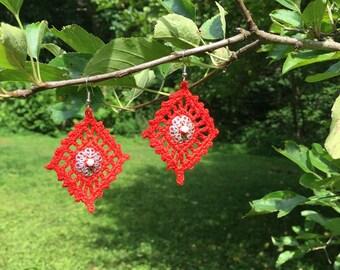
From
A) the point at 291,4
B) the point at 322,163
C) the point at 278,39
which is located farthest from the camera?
the point at 322,163

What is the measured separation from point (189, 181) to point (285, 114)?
381 cm

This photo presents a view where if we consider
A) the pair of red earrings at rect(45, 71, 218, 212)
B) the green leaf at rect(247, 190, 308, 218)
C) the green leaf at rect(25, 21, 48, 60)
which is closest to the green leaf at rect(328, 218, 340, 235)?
the green leaf at rect(247, 190, 308, 218)

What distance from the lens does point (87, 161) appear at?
988 mm

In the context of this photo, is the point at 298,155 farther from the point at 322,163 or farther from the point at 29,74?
the point at 29,74

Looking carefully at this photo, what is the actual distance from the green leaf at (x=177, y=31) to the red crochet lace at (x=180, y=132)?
13cm

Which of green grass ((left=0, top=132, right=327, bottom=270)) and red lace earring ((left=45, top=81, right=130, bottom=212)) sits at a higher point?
red lace earring ((left=45, top=81, right=130, bottom=212))

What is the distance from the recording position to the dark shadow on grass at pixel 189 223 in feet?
13.1

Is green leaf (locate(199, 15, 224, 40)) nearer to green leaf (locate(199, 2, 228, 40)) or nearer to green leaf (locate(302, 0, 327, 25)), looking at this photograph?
green leaf (locate(199, 2, 228, 40))

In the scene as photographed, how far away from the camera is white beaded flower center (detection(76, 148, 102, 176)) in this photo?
99 centimetres

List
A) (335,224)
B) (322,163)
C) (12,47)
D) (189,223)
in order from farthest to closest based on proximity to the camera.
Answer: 1. (189,223)
2. (322,163)
3. (335,224)
4. (12,47)

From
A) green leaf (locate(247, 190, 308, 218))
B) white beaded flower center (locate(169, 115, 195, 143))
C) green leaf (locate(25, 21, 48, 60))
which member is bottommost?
green leaf (locate(247, 190, 308, 218))

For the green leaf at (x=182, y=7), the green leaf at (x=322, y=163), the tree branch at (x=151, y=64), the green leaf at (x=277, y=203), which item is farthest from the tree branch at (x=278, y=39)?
the green leaf at (x=322, y=163)

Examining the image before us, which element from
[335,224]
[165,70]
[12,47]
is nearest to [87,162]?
[165,70]

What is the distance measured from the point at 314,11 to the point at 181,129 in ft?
0.99
